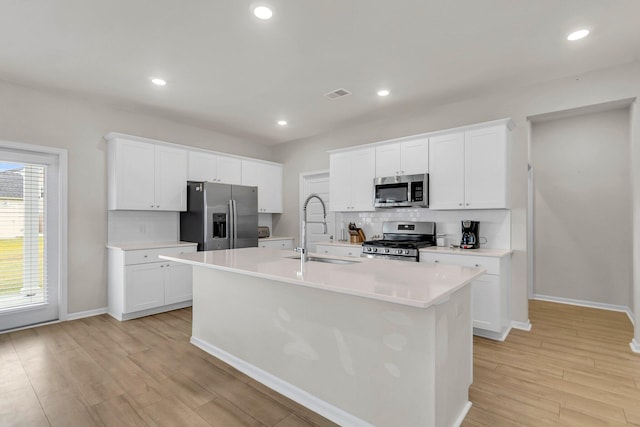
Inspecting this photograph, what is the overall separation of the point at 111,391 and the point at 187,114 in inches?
139

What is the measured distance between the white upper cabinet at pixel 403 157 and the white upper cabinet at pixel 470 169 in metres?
0.10

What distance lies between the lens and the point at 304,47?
2.81 m

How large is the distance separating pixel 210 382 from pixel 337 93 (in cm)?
320

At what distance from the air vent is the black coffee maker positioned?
2068mm

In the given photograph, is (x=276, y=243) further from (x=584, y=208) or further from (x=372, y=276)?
(x=584, y=208)

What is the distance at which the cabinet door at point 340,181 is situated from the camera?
4.86 m

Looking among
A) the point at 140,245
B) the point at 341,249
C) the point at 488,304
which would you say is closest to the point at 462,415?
the point at 488,304

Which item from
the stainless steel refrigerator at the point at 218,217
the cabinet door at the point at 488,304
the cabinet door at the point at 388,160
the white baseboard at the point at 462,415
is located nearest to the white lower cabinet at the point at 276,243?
the stainless steel refrigerator at the point at 218,217

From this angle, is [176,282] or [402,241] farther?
[176,282]

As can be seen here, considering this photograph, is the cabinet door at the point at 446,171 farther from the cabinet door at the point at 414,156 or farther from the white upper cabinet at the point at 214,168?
the white upper cabinet at the point at 214,168

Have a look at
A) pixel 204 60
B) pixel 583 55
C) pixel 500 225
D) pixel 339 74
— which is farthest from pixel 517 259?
pixel 204 60

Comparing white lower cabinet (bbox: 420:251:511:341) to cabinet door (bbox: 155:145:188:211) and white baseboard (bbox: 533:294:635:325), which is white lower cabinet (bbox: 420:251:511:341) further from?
cabinet door (bbox: 155:145:188:211)

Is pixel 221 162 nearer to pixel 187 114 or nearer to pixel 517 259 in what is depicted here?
pixel 187 114

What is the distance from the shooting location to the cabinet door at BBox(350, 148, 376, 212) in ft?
15.1
